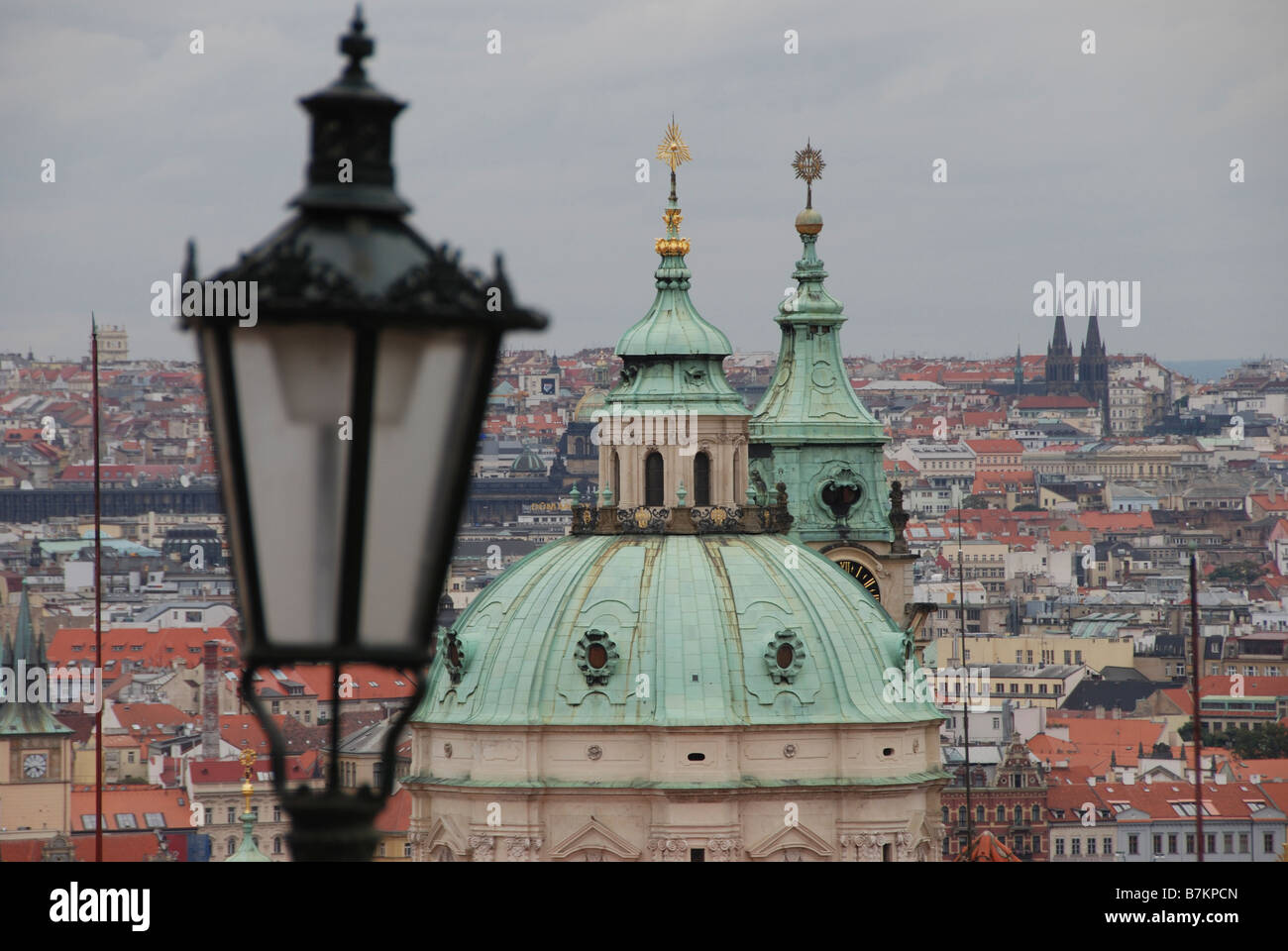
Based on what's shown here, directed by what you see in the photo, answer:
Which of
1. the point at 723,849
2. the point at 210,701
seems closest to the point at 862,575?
the point at 723,849

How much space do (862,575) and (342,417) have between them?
43.5m

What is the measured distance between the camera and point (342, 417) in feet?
22.1

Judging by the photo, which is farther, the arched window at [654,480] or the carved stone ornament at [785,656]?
the arched window at [654,480]

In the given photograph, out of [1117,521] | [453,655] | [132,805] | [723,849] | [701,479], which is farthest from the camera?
[1117,521]

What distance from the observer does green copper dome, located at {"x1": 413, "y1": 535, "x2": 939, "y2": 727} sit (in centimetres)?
4384

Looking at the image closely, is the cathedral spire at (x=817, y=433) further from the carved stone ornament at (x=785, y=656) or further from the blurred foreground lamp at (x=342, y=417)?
the blurred foreground lamp at (x=342, y=417)

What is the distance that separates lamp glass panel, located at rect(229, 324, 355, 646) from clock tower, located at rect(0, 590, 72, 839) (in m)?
78.8

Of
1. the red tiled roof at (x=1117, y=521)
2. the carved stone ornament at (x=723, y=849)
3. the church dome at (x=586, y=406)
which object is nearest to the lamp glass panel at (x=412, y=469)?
the carved stone ornament at (x=723, y=849)

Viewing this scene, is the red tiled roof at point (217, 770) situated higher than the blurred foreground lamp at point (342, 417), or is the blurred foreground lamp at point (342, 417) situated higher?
the blurred foreground lamp at point (342, 417)

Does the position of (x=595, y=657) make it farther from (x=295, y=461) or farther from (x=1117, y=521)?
(x=1117, y=521)

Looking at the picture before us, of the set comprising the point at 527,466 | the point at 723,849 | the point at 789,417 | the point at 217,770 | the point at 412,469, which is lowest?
the point at 217,770

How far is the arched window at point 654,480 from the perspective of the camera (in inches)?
1816
